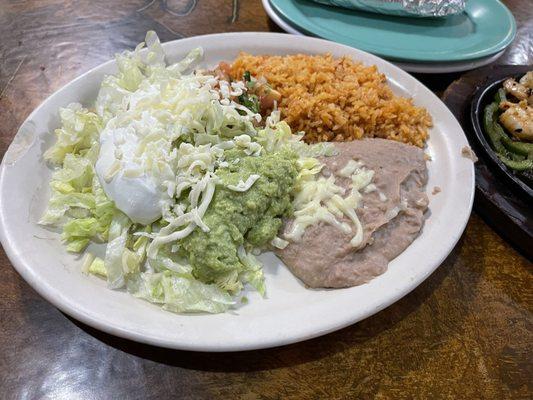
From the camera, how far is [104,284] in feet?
5.47

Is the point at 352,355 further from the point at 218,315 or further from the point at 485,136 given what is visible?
the point at 485,136

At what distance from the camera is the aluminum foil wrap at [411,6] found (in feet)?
10.1

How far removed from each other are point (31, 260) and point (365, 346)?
127 centimetres

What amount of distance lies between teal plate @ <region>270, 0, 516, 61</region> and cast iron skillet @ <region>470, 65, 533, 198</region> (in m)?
0.41

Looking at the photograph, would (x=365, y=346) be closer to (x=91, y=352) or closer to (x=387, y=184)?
(x=387, y=184)

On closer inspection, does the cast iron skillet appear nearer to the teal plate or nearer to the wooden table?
the wooden table

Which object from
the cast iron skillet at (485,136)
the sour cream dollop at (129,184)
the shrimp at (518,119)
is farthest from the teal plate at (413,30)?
the sour cream dollop at (129,184)

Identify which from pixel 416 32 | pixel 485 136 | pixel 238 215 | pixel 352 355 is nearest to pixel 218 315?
pixel 238 215

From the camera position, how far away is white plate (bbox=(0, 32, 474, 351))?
1.45 metres

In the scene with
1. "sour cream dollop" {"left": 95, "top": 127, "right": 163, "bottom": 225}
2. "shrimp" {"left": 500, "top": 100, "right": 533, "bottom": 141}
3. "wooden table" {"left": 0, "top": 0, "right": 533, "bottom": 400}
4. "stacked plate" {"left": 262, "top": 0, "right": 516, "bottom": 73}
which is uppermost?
"sour cream dollop" {"left": 95, "top": 127, "right": 163, "bottom": 225}

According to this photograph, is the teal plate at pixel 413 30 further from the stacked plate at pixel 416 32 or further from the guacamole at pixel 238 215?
the guacamole at pixel 238 215

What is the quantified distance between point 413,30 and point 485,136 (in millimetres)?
1224

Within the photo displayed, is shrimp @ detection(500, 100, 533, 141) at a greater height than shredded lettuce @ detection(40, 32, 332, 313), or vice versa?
shredded lettuce @ detection(40, 32, 332, 313)

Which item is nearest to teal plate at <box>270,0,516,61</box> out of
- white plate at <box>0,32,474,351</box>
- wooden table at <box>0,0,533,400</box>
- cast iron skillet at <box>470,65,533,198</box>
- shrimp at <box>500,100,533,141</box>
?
cast iron skillet at <box>470,65,533,198</box>
